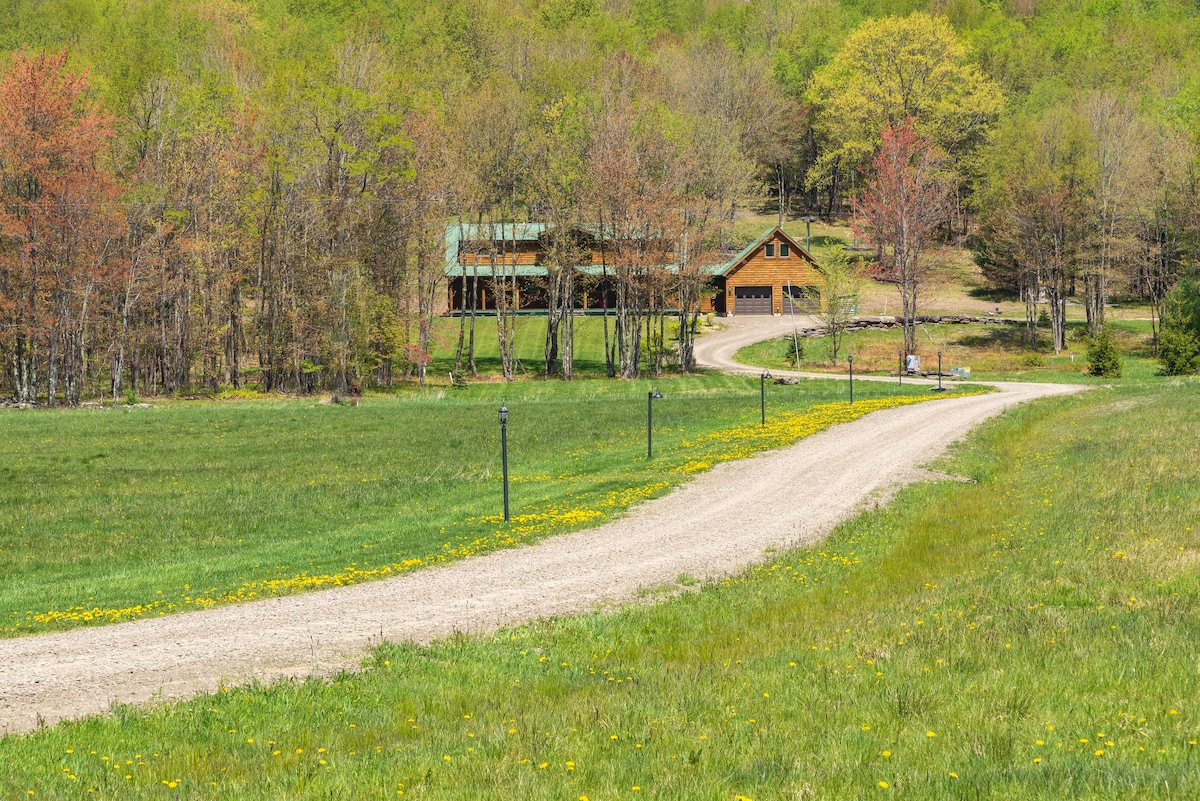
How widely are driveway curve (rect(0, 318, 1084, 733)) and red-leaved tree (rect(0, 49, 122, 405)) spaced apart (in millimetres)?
39861

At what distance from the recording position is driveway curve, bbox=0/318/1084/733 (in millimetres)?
12688

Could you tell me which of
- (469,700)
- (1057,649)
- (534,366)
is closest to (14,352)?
(534,366)

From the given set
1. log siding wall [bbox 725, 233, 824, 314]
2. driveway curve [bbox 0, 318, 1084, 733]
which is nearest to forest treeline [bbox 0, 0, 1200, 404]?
log siding wall [bbox 725, 233, 824, 314]

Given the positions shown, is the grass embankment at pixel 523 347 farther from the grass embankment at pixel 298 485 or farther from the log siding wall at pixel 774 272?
the grass embankment at pixel 298 485

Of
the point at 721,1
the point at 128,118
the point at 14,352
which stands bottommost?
the point at 14,352

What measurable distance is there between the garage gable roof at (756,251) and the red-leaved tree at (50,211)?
56.6 metres

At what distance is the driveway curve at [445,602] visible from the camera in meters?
12.7

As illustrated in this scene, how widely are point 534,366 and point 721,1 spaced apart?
136 m

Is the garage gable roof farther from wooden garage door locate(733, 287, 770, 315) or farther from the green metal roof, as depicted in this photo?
wooden garage door locate(733, 287, 770, 315)

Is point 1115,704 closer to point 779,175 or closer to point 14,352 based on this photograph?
point 14,352

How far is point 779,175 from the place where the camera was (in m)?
130

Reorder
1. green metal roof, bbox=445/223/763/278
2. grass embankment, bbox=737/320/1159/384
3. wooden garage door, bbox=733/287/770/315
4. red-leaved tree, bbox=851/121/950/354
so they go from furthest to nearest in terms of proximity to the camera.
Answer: wooden garage door, bbox=733/287/770/315, green metal roof, bbox=445/223/763/278, red-leaved tree, bbox=851/121/950/354, grass embankment, bbox=737/320/1159/384

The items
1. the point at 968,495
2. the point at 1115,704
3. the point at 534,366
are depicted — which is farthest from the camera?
the point at 534,366

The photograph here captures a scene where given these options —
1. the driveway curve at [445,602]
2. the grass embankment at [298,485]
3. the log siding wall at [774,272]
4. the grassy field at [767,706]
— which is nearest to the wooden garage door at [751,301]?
the log siding wall at [774,272]
